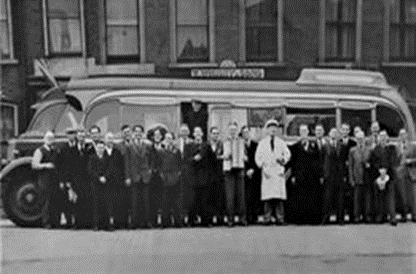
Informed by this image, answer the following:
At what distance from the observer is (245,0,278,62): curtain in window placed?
4.14 meters

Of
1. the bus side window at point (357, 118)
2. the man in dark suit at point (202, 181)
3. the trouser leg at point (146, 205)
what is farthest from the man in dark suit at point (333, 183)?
the trouser leg at point (146, 205)

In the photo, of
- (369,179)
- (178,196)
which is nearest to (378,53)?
(369,179)

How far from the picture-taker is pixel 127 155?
438cm

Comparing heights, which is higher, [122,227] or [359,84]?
[359,84]

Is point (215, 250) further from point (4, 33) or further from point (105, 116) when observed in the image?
point (4, 33)

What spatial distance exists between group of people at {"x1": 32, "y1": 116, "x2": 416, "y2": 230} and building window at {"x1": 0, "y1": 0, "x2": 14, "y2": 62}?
2.56 feet

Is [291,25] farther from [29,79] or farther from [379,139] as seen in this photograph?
[29,79]

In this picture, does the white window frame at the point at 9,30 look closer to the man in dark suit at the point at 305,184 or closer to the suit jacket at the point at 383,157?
the man in dark suit at the point at 305,184

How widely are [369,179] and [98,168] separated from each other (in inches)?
94.7

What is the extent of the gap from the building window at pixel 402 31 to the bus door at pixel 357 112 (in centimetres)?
46

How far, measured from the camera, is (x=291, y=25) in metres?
4.14

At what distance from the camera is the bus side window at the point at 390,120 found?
4.25 m

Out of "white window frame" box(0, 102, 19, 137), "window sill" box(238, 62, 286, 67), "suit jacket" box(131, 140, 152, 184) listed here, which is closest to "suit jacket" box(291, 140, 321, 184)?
"window sill" box(238, 62, 286, 67)

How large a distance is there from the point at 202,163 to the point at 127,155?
66 centimetres
